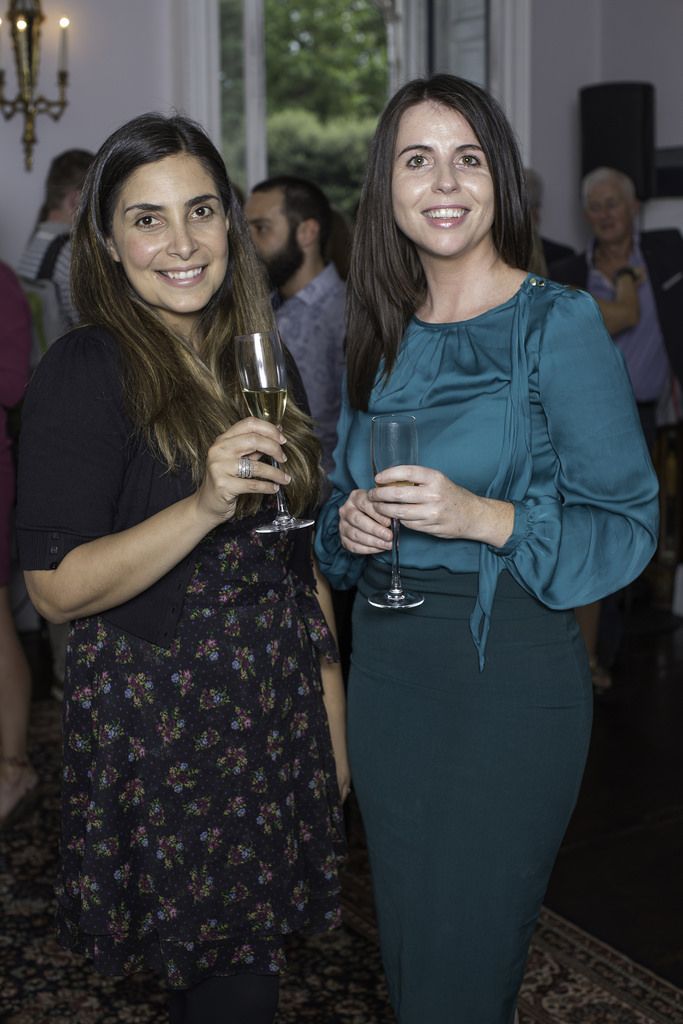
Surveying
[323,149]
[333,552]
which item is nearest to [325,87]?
[323,149]

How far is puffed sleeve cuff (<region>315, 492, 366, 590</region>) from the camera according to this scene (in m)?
2.16

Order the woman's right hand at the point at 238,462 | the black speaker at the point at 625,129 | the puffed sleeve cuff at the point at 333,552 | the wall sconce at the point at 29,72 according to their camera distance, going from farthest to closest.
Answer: the black speaker at the point at 625,129
the wall sconce at the point at 29,72
the puffed sleeve cuff at the point at 333,552
the woman's right hand at the point at 238,462

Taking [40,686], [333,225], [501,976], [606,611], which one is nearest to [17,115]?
[333,225]

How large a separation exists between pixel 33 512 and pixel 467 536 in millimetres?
646

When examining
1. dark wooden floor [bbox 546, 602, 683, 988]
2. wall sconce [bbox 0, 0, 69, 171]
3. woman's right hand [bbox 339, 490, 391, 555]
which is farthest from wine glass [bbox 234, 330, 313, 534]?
wall sconce [bbox 0, 0, 69, 171]

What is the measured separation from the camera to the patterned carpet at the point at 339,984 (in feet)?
9.04

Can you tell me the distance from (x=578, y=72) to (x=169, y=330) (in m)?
6.29

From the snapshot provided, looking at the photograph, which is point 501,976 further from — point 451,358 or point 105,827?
point 451,358

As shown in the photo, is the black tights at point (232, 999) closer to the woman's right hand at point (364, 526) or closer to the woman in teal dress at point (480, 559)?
the woman in teal dress at point (480, 559)

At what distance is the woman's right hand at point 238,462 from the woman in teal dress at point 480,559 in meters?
0.17

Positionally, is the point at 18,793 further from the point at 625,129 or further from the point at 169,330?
the point at 625,129

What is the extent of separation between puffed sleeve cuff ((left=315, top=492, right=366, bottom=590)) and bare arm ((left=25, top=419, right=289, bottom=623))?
0.41 m

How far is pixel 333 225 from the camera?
4.48 meters

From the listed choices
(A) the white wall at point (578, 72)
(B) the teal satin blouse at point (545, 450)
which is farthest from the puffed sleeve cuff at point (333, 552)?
(A) the white wall at point (578, 72)
